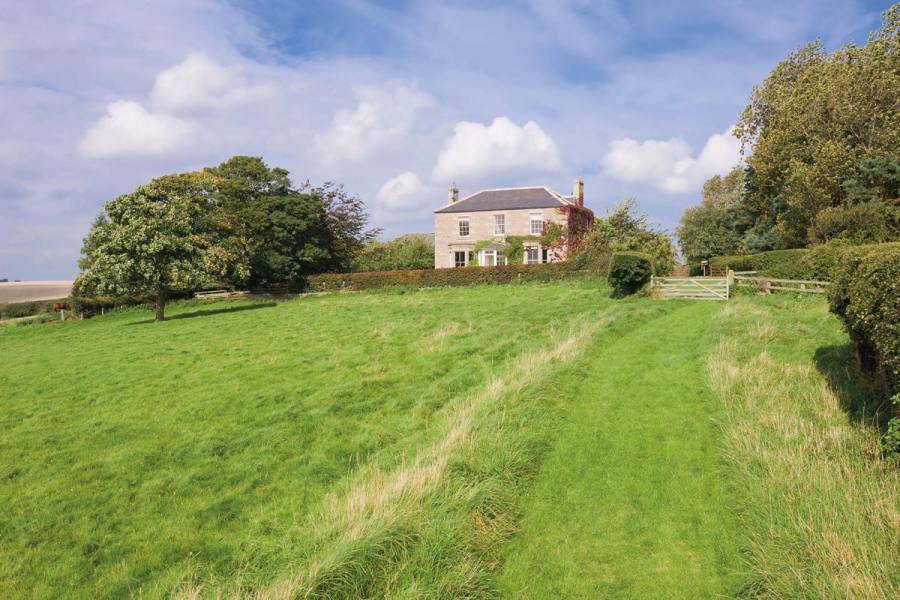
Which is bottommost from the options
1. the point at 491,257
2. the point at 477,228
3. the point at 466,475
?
the point at 466,475

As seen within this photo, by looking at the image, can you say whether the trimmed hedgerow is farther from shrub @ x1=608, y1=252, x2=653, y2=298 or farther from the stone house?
the stone house

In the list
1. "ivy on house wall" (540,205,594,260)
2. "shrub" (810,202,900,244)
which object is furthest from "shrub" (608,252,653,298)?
"ivy on house wall" (540,205,594,260)

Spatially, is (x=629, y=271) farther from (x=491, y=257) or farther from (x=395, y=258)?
(x=395, y=258)

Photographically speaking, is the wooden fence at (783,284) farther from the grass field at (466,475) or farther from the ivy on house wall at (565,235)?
the ivy on house wall at (565,235)

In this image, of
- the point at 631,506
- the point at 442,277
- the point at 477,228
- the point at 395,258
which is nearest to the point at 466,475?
the point at 631,506

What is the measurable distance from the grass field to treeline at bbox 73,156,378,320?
17.0 meters

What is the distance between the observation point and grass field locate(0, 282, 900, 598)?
16.7 ft

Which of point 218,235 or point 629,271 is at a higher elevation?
point 218,235

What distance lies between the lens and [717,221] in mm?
53531

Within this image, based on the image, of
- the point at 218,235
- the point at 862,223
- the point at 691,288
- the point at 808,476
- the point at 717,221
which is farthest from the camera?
the point at 717,221

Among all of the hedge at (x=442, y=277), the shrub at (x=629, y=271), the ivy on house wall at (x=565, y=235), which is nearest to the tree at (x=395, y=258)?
the hedge at (x=442, y=277)

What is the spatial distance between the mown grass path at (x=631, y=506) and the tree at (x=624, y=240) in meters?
26.2

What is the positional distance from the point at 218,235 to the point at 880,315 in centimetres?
3935

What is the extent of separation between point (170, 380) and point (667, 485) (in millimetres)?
12957
